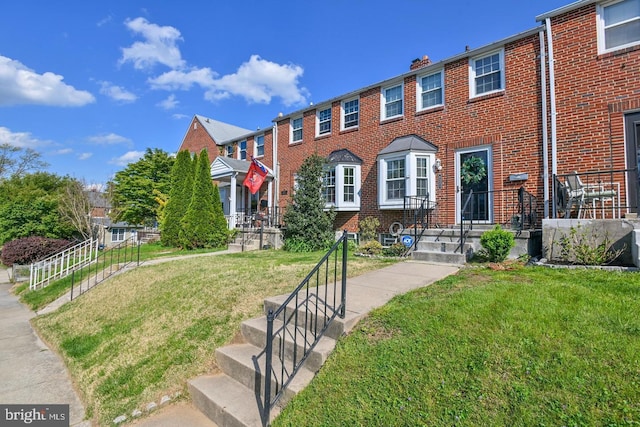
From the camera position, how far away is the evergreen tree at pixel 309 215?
1153cm

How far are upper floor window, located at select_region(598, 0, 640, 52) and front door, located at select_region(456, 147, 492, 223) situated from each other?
134 inches

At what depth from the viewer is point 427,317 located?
3.56 meters

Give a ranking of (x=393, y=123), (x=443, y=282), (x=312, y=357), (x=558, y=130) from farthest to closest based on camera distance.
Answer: (x=393, y=123), (x=558, y=130), (x=443, y=282), (x=312, y=357)

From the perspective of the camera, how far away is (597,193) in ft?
22.2

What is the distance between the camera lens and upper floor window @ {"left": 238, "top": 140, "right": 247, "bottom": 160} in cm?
1889

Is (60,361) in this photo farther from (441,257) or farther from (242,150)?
(242,150)

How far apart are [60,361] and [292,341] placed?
4228 mm

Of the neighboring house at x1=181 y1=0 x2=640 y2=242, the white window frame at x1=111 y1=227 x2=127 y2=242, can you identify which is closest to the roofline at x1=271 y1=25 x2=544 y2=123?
the neighboring house at x1=181 y1=0 x2=640 y2=242

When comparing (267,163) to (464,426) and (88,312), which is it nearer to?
(88,312)

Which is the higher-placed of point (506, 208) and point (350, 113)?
point (350, 113)

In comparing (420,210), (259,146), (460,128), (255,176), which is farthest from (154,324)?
(259,146)

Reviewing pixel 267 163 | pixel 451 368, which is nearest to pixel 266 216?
pixel 267 163

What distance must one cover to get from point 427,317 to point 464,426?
1.39 metres

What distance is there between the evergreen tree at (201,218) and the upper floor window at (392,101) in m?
7.86
